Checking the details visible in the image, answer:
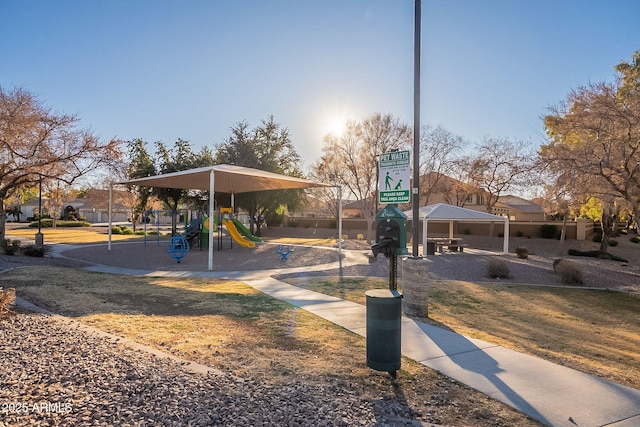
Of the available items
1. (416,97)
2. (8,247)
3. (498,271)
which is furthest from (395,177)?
(8,247)

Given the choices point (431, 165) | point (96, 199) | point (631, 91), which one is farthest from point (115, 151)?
point (96, 199)

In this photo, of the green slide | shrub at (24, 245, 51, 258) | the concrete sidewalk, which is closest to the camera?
the concrete sidewalk

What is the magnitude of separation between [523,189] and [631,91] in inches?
789

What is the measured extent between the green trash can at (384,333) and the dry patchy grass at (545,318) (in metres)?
2.47

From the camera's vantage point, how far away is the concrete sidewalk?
3.83m

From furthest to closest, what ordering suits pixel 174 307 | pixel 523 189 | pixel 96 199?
1. pixel 96 199
2. pixel 523 189
3. pixel 174 307

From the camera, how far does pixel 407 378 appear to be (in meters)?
4.60

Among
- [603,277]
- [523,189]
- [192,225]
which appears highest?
[523,189]

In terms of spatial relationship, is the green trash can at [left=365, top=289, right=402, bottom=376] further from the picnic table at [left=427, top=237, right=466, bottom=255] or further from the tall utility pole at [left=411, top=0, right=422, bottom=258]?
the picnic table at [left=427, top=237, right=466, bottom=255]

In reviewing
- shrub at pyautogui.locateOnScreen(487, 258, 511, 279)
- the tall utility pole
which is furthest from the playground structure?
the tall utility pole

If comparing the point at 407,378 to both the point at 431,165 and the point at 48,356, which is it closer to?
the point at 48,356

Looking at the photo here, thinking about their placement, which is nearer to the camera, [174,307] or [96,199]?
[174,307]

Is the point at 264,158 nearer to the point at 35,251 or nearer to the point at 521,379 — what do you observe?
the point at 35,251

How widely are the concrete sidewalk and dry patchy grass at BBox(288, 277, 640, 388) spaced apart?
552 millimetres
